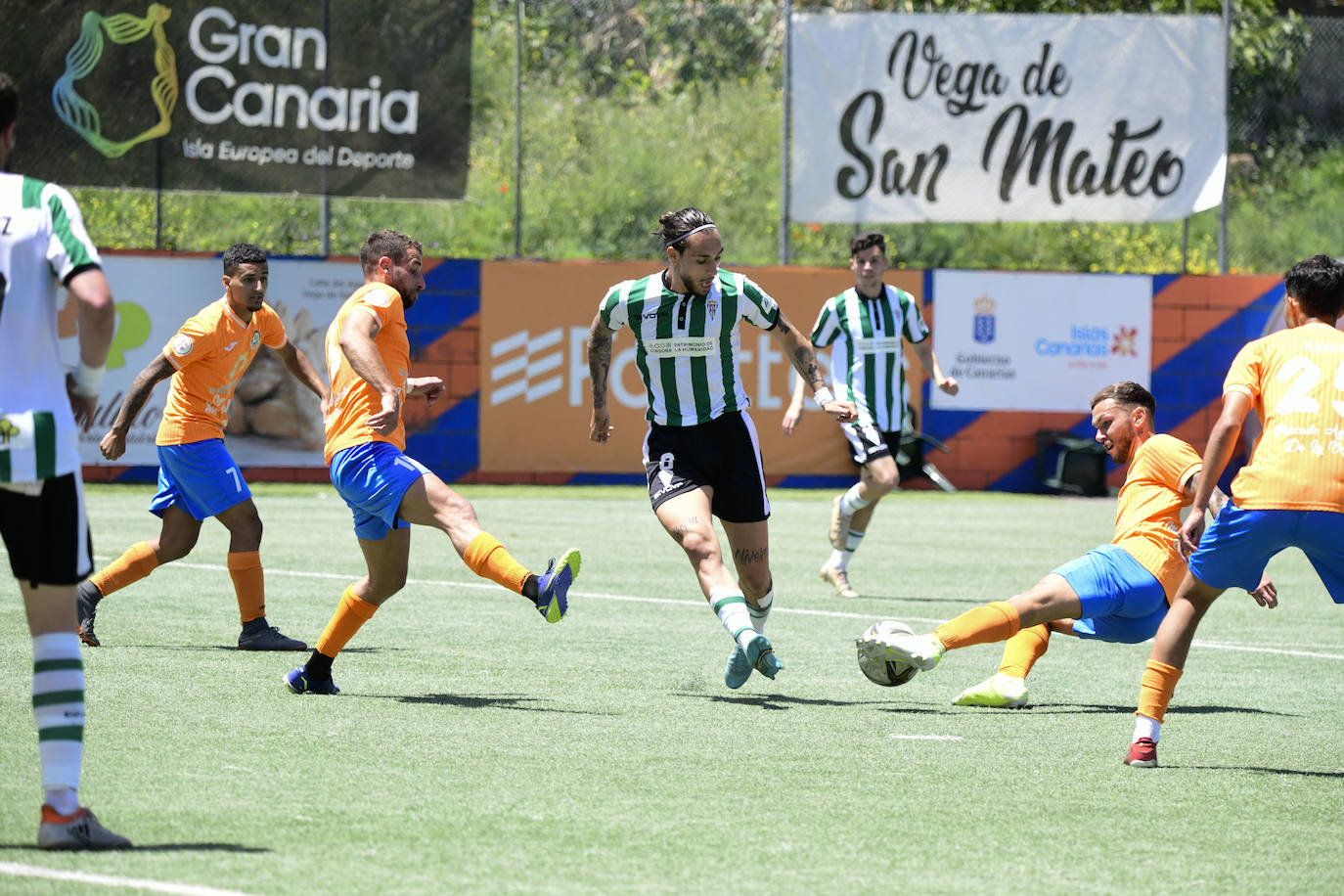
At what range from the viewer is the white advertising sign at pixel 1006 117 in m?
22.4

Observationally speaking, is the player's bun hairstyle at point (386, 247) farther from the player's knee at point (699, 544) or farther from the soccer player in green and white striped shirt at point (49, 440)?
the soccer player in green and white striped shirt at point (49, 440)

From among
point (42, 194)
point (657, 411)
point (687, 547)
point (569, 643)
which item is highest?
point (42, 194)

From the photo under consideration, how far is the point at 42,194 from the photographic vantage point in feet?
15.9

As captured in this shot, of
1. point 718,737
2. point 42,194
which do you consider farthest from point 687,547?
point 42,194

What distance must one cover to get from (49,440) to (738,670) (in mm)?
3500

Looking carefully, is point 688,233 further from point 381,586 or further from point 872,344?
point 872,344

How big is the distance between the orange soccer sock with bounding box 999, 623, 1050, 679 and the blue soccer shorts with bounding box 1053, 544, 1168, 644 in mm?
353

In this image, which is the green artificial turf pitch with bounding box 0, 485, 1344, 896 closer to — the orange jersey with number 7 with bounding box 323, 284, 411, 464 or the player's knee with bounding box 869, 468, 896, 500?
the player's knee with bounding box 869, 468, 896, 500

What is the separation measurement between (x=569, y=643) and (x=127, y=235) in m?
13.9

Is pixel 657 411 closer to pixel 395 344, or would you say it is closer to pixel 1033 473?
pixel 395 344

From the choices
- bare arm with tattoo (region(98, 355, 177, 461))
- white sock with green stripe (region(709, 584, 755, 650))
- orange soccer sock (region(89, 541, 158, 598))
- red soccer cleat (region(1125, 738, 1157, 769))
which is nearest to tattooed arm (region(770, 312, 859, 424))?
white sock with green stripe (region(709, 584, 755, 650))

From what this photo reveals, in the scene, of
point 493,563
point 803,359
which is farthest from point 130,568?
point 803,359

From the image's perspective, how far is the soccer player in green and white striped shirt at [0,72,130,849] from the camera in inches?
187

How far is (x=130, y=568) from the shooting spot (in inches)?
360
